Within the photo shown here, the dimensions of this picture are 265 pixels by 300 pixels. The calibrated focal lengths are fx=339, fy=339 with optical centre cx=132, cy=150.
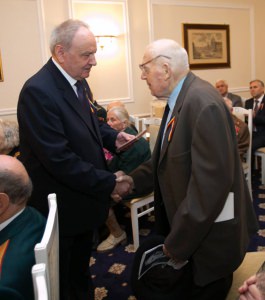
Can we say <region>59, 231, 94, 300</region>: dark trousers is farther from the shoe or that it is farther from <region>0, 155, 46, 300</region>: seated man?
the shoe

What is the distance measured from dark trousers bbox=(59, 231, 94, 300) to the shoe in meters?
0.85

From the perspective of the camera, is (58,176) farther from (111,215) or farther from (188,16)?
(188,16)

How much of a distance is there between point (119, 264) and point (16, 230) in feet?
5.32

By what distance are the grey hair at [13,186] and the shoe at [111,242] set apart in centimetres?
175

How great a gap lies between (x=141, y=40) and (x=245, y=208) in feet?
13.5

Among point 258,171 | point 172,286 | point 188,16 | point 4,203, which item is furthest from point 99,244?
point 188,16

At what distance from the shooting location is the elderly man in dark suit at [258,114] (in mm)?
4176

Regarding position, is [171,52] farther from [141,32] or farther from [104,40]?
[141,32]

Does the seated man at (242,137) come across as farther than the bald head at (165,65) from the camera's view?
Yes

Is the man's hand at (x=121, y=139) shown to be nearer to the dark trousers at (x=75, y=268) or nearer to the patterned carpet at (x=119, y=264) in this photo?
the dark trousers at (x=75, y=268)

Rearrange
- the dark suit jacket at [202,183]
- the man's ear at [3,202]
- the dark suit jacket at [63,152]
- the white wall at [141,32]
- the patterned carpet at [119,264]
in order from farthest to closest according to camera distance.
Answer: the white wall at [141,32]
the patterned carpet at [119,264]
the dark suit jacket at [63,152]
the dark suit jacket at [202,183]
the man's ear at [3,202]

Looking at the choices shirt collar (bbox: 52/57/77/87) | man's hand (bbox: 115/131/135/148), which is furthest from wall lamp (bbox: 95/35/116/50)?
shirt collar (bbox: 52/57/77/87)

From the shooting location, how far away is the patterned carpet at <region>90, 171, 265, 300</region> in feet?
7.39

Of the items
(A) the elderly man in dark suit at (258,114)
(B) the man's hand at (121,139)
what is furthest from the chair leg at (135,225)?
(A) the elderly man in dark suit at (258,114)
